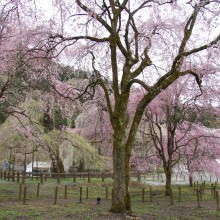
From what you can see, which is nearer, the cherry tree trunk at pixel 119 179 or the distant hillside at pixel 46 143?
the cherry tree trunk at pixel 119 179

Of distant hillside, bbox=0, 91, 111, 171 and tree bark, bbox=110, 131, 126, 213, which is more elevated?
distant hillside, bbox=0, 91, 111, 171

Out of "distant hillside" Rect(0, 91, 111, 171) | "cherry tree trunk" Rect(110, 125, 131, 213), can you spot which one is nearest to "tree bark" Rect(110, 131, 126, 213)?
"cherry tree trunk" Rect(110, 125, 131, 213)

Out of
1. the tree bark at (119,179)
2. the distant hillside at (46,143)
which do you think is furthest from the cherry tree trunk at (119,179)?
the distant hillside at (46,143)

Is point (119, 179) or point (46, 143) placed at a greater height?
point (46, 143)

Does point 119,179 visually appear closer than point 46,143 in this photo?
Yes

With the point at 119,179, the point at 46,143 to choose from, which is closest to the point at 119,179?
the point at 119,179

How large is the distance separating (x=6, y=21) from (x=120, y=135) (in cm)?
580

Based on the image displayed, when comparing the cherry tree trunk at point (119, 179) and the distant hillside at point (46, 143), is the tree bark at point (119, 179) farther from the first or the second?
the distant hillside at point (46, 143)

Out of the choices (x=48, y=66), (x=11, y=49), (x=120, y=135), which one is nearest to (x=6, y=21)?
(x=11, y=49)

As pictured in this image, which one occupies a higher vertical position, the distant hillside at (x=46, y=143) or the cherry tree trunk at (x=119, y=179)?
the distant hillside at (x=46, y=143)

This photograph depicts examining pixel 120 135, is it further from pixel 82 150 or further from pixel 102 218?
pixel 82 150

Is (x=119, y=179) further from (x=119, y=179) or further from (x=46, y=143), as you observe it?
(x=46, y=143)

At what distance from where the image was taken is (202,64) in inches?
676

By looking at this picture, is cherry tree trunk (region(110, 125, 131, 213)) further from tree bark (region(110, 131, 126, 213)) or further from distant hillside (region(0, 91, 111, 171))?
distant hillside (region(0, 91, 111, 171))
